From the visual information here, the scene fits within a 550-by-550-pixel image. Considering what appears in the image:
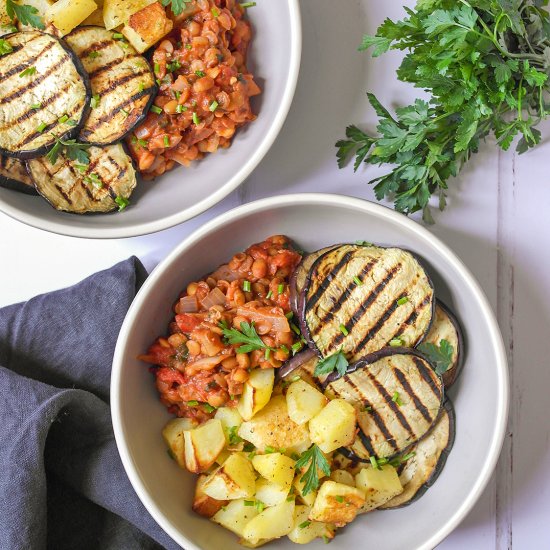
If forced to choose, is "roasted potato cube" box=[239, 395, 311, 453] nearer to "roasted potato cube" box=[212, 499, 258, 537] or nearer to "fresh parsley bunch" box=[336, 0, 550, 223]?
"roasted potato cube" box=[212, 499, 258, 537]

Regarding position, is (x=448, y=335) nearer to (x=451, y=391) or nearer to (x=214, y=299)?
(x=451, y=391)

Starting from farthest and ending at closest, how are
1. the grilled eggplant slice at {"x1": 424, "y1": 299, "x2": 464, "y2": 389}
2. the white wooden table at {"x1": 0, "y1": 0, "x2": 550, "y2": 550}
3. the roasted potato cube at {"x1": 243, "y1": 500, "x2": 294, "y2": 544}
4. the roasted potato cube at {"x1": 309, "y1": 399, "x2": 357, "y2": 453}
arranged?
the white wooden table at {"x1": 0, "y1": 0, "x2": 550, "y2": 550} < the grilled eggplant slice at {"x1": 424, "y1": 299, "x2": 464, "y2": 389} < the roasted potato cube at {"x1": 243, "y1": 500, "x2": 294, "y2": 544} < the roasted potato cube at {"x1": 309, "y1": 399, "x2": 357, "y2": 453}

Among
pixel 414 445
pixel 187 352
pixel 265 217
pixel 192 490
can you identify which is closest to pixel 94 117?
pixel 265 217

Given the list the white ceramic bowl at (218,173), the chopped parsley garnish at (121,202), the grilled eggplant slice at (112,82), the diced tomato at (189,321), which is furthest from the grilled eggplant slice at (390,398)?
the grilled eggplant slice at (112,82)

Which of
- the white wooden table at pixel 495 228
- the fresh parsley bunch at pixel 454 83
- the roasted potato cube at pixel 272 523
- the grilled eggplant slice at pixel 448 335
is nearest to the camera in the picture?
the fresh parsley bunch at pixel 454 83

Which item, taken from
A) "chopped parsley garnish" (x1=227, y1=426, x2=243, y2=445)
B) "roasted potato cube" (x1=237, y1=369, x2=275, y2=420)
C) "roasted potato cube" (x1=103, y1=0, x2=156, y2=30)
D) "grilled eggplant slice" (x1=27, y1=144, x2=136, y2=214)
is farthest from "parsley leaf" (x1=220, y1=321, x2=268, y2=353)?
"roasted potato cube" (x1=103, y1=0, x2=156, y2=30)

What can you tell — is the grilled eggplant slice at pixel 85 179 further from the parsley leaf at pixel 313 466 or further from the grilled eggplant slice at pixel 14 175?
the parsley leaf at pixel 313 466

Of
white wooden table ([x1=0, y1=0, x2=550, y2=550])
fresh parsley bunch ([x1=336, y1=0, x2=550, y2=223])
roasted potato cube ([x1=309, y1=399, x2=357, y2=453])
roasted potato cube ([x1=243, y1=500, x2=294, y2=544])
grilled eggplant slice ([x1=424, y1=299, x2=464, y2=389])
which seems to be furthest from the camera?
white wooden table ([x1=0, y1=0, x2=550, y2=550])
